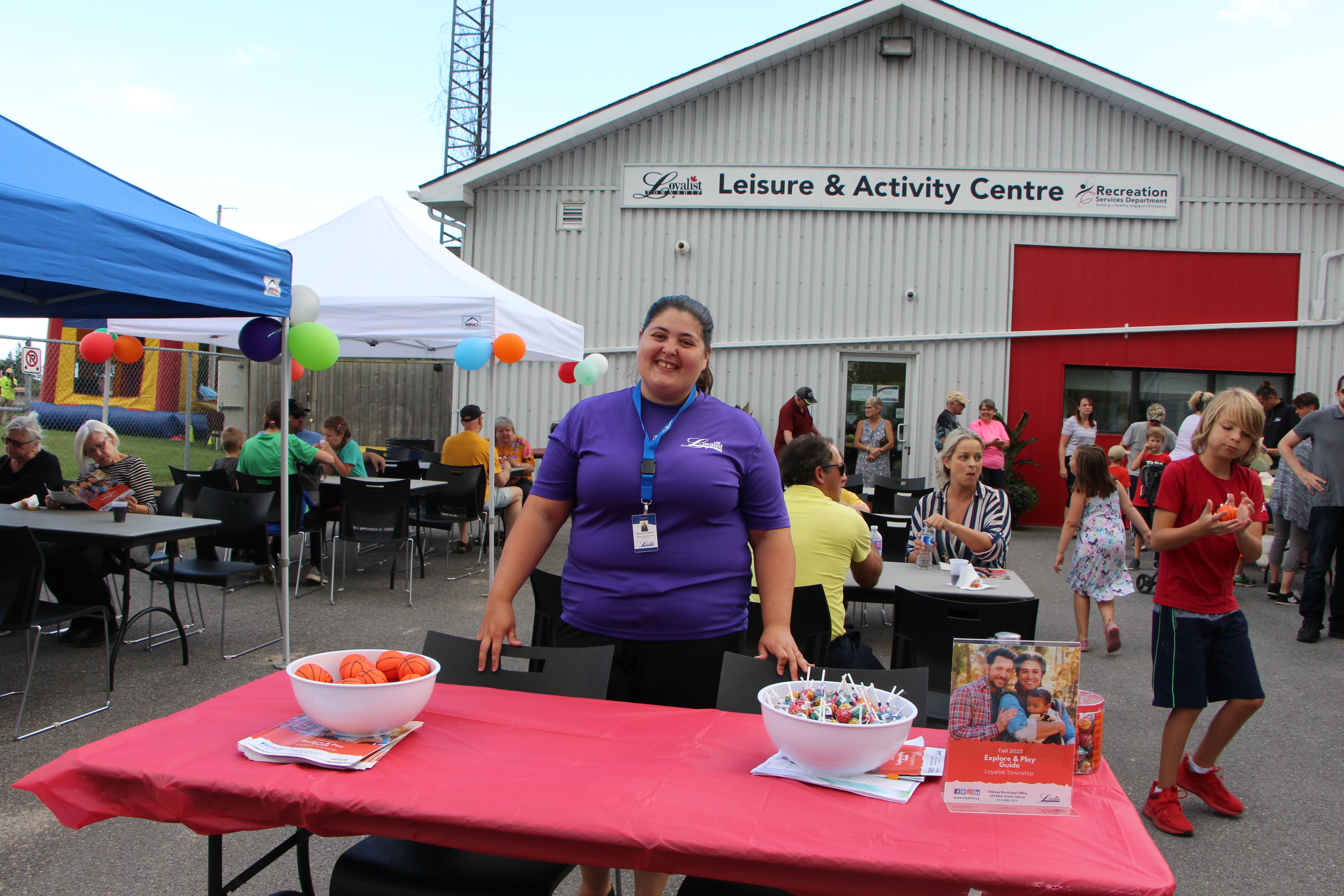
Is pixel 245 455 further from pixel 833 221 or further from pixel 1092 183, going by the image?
pixel 1092 183

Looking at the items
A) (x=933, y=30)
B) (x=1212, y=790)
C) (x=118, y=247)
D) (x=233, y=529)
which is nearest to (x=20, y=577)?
(x=118, y=247)

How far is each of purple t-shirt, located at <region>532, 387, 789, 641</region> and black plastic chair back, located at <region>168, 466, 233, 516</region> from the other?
4.47 m

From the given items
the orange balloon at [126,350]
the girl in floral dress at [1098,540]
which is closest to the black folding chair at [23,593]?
the orange balloon at [126,350]

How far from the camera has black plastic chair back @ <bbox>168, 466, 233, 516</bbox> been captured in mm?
5965

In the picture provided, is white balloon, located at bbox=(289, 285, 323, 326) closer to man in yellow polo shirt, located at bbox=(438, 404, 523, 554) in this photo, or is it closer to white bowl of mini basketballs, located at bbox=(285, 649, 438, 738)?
man in yellow polo shirt, located at bbox=(438, 404, 523, 554)

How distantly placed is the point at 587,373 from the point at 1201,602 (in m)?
6.99

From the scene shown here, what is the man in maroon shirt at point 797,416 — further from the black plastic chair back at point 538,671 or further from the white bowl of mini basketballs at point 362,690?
the white bowl of mini basketballs at point 362,690

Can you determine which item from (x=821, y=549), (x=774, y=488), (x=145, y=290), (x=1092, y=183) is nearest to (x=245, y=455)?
(x=145, y=290)

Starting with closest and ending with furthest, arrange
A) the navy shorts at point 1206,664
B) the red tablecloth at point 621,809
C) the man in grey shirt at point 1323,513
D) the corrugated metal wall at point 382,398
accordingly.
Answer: the red tablecloth at point 621,809
the navy shorts at point 1206,664
the man in grey shirt at point 1323,513
the corrugated metal wall at point 382,398

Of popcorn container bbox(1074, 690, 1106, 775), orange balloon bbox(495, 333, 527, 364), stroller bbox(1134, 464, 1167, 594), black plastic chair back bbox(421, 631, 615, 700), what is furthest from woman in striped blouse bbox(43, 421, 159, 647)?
stroller bbox(1134, 464, 1167, 594)

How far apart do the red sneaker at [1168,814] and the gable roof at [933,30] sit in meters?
10.8

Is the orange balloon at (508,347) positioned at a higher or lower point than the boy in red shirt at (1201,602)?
higher

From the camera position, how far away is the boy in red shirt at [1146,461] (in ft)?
28.5

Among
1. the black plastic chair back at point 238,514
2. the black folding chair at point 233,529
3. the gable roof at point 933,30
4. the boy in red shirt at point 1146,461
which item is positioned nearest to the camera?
the black folding chair at point 233,529
